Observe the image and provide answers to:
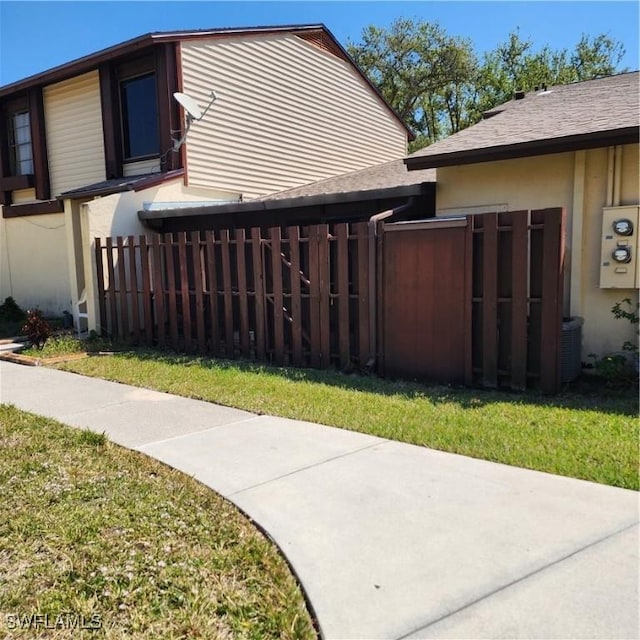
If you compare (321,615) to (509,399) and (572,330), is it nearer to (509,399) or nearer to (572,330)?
(509,399)

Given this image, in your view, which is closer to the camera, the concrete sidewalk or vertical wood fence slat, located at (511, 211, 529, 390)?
the concrete sidewalk

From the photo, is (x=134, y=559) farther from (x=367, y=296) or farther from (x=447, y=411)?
(x=367, y=296)

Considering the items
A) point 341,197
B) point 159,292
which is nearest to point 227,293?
point 159,292

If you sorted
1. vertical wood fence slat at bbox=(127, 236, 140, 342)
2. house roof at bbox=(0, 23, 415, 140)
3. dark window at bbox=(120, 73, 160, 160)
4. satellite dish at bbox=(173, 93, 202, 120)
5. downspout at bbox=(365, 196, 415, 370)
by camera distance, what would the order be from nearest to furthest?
downspout at bbox=(365, 196, 415, 370), vertical wood fence slat at bbox=(127, 236, 140, 342), satellite dish at bbox=(173, 93, 202, 120), house roof at bbox=(0, 23, 415, 140), dark window at bbox=(120, 73, 160, 160)

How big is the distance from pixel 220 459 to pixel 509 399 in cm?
306

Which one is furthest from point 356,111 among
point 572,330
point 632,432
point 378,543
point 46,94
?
point 378,543

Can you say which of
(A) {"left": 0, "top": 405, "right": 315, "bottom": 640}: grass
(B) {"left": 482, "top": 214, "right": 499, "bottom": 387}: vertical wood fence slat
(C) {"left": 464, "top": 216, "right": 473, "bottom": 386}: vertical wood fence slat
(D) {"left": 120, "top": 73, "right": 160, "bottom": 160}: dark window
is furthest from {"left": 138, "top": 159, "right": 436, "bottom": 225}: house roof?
(A) {"left": 0, "top": 405, "right": 315, "bottom": 640}: grass

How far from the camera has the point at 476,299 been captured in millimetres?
6223

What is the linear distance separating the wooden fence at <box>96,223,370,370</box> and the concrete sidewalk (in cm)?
255

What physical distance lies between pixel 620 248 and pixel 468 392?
245 cm

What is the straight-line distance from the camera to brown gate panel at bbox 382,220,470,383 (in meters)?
6.32

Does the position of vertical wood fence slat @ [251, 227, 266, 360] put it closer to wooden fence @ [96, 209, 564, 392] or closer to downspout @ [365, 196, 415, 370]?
wooden fence @ [96, 209, 564, 392]

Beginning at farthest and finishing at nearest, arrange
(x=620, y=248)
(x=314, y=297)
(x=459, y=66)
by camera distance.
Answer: (x=459, y=66) < (x=314, y=297) < (x=620, y=248)

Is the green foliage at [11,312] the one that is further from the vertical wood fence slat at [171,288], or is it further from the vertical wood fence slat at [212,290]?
the vertical wood fence slat at [212,290]
